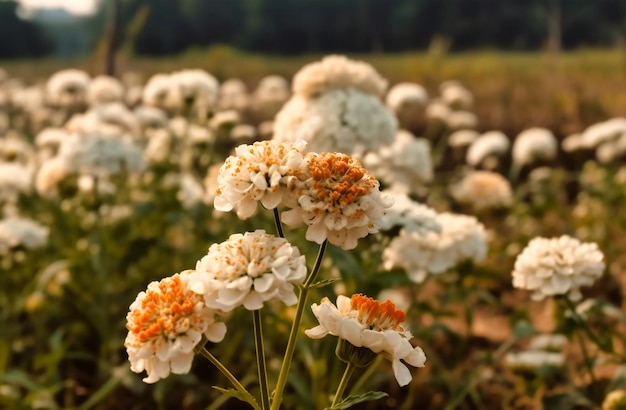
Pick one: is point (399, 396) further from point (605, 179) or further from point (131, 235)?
point (605, 179)

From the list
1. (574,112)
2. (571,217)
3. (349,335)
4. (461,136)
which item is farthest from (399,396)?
(574,112)

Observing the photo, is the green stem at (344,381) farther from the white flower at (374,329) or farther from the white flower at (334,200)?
the white flower at (334,200)

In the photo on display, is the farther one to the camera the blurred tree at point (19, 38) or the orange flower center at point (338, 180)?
the blurred tree at point (19, 38)

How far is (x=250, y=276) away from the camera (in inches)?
47.2

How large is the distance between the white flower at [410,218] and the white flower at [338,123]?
503mm

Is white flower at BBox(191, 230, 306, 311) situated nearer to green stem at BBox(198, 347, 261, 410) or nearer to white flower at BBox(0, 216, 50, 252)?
green stem at BBox(198, 347, 261, 410)

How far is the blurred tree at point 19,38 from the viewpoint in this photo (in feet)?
140

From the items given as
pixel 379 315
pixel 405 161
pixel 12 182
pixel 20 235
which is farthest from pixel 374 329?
pixel 12 182

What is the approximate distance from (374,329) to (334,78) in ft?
6.31

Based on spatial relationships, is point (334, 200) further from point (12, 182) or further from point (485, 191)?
point (12, 182)

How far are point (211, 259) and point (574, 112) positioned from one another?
8839 mm

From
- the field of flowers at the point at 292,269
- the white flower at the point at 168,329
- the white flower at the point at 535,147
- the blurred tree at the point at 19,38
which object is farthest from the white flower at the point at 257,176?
the blurred tree at the point at 19,38

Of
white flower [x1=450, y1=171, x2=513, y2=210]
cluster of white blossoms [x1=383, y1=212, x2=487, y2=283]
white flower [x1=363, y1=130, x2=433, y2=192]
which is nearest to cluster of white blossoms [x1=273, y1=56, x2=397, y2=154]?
white flower [x1=363, y1=130, x2=433, y2=192]

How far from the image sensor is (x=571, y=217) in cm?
598
